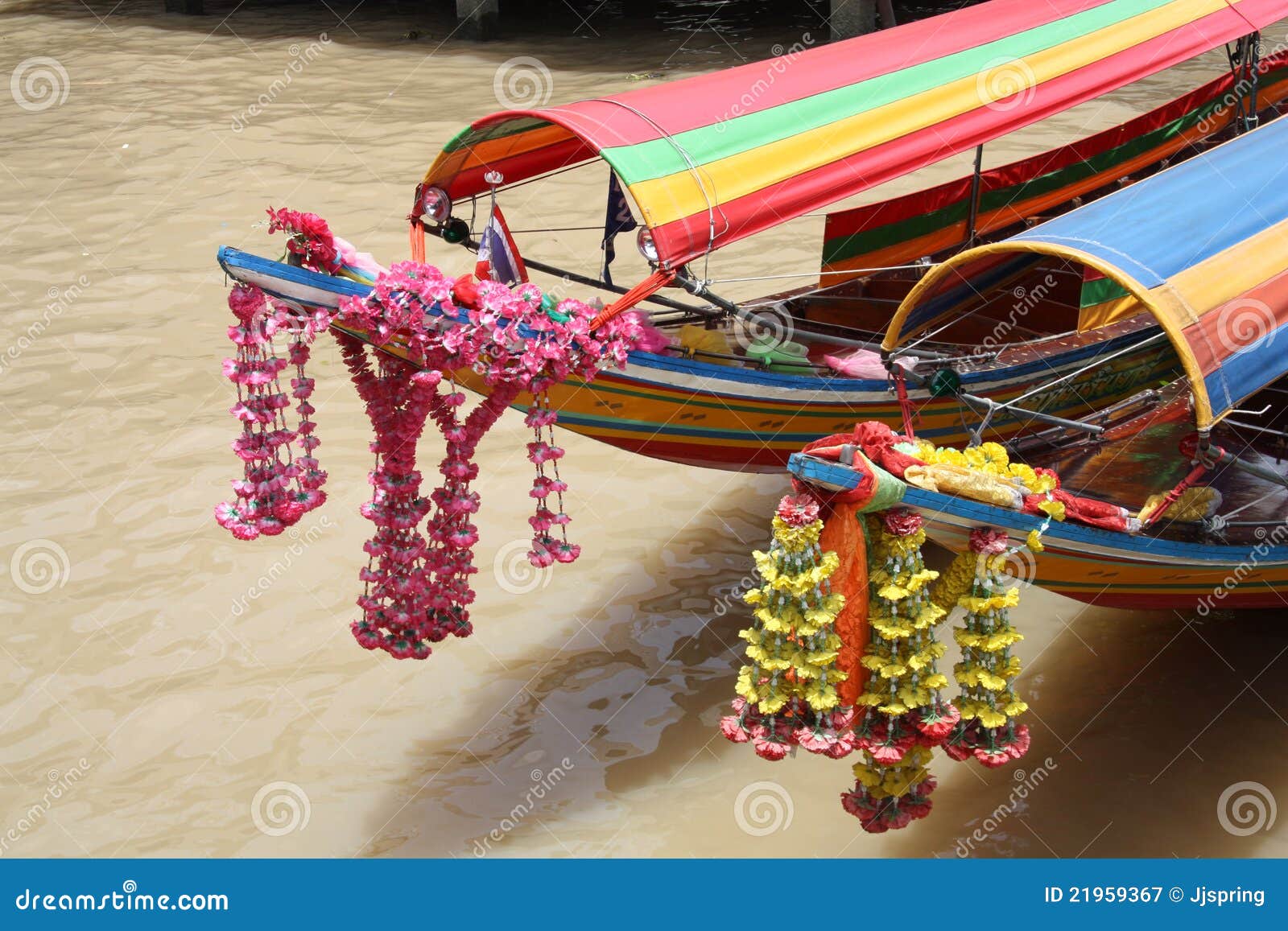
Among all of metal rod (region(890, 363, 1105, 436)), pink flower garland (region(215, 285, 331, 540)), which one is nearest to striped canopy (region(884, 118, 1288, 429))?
metal rod (region(890, 363, 1105, 436))

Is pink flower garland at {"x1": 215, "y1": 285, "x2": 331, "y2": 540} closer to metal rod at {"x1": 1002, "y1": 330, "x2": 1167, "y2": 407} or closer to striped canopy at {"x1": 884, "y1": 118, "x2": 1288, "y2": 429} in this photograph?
striped canopy at {"x1": 884, "y1": 118, "x2": 1288, "y2": 429}

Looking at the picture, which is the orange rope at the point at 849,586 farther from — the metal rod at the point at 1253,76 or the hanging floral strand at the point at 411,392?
the metal rod at the point at 1253,76

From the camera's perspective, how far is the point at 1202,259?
4.51 metres

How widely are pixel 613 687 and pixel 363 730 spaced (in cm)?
97

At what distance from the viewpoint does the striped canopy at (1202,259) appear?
14.0ft

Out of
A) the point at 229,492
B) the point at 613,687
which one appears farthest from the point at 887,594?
the point at 229,492

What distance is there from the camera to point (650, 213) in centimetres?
483

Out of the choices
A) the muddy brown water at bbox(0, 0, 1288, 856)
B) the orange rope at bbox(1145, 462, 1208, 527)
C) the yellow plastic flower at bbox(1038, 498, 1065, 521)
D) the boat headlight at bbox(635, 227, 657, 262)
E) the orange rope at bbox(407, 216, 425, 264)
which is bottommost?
the muddy brown water at bbox(0, 0, 1288, 856)

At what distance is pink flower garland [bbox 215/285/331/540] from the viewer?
4590mm

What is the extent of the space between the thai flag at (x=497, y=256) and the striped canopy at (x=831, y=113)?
0.39m

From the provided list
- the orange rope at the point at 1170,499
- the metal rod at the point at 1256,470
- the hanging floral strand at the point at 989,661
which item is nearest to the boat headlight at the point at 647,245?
the hanging floral strand at the point at 989,661

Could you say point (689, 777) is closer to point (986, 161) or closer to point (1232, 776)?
point (1232, 776)

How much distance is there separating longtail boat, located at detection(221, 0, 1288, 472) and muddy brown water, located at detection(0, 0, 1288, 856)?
0.92 metres

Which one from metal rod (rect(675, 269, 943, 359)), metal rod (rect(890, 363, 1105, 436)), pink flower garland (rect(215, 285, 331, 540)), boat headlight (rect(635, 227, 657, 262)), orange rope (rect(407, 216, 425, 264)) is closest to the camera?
pink flower garland (rect(215, 285, 331, 540))
